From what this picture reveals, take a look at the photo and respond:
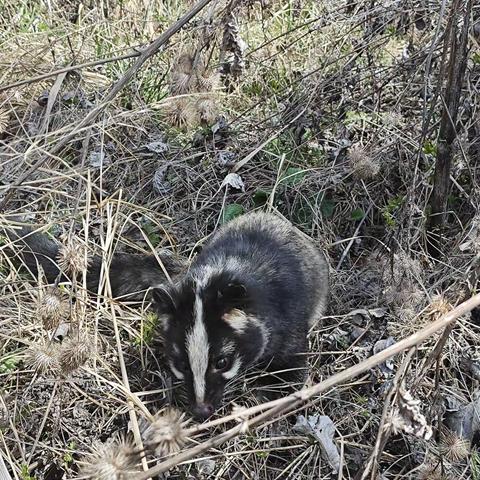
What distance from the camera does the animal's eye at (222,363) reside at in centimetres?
391

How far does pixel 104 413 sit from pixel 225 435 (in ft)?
6.67

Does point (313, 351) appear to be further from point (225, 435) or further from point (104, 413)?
point (225, 435)

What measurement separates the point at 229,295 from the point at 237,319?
0.53 feet

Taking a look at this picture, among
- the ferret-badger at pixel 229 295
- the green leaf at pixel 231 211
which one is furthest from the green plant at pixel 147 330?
the green leaf at pixel 231 211

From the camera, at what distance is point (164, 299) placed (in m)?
4.00

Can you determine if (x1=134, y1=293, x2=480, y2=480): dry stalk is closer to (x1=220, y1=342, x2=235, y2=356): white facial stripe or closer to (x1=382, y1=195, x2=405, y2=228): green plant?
(x1=220, y1=342, x2=235, y2=356): white facial stripe

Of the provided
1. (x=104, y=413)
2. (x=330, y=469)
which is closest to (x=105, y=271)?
(x=104, y=413)

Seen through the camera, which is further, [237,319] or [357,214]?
[357,214]

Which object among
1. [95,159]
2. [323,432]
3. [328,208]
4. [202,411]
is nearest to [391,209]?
[328,208]

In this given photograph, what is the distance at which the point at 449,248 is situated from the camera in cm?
486

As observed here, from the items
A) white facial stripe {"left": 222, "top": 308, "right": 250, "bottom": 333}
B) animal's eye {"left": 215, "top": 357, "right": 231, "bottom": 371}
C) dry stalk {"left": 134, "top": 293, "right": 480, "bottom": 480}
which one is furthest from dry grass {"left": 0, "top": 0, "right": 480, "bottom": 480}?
dry stalk {"left": 134, "top": 293, "right": 480, "bottom": 480}

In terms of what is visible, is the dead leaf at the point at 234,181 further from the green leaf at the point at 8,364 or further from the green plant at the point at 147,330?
the green leaf at the point at 8,364

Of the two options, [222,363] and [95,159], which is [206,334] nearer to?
[222,363]

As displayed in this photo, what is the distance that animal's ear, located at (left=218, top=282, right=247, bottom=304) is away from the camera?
392cm
